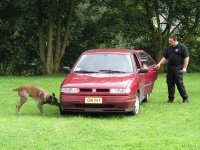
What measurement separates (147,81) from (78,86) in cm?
304

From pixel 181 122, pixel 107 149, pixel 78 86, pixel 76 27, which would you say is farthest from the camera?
pixel 76 27

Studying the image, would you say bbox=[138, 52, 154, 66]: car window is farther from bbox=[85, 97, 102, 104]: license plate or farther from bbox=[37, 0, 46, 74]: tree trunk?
bbox=[37, 0, 46, 74]: tree trunk

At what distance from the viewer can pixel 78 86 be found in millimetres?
10977

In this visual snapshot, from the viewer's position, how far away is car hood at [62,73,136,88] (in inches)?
431

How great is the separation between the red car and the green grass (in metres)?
0.29

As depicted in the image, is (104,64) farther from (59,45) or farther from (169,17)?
(169,17)

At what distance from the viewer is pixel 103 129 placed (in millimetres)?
9250

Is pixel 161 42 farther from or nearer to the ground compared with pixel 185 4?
nearer to the ground

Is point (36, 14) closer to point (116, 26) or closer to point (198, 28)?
point (116, 26)

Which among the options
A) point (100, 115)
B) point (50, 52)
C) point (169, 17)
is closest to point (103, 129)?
point (100, 115)

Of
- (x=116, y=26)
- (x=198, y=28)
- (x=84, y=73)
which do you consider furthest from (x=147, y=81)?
(x=198, y=28)

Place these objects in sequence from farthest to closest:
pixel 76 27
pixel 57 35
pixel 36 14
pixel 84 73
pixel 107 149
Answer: pixel 76 27
pixel 57 35
pixel 36 14
pixel 84 73
pixel 107 149

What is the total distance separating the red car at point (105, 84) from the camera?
1083 centimetres

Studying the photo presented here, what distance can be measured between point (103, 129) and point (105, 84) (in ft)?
6.18
